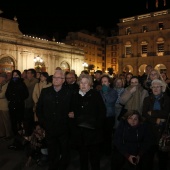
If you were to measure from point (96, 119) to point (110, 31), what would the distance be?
6999cm

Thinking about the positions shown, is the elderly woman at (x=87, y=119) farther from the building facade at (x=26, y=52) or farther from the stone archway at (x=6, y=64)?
the stone archway at (x=6, y=64)

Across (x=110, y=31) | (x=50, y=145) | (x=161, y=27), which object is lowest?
(x=50, y=145)

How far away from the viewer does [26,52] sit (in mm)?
32125

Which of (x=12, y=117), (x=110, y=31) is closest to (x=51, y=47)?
(x=12, y=117)

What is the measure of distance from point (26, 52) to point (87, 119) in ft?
97.1

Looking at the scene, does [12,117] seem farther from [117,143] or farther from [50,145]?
[117,143]

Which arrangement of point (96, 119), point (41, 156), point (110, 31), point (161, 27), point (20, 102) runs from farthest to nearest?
point (110, 31)
point (161, 27)
point (20, 102)
point (41, 156)
point (96, 119)

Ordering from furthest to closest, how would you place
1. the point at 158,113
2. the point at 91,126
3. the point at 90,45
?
the point at 90,45
the point at 158,113
the point at 91,126

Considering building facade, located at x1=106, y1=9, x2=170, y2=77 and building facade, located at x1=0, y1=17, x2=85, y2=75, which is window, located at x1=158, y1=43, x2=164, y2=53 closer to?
building facade, located at x1=106, y1=9, x2=170, y2=77

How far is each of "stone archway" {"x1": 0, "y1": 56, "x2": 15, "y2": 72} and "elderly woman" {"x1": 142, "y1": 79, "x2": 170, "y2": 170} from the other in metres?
26.9

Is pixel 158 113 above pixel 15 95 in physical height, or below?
below

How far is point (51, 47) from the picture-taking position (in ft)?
120

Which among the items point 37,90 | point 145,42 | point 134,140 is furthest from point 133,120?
point 145,42

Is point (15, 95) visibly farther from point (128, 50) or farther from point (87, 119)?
point (128, 50)
